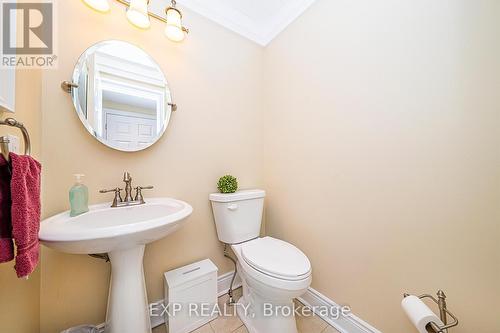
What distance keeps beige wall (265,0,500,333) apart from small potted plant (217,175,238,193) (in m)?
0.43

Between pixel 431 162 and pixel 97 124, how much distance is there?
5.16ft

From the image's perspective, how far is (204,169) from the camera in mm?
1265

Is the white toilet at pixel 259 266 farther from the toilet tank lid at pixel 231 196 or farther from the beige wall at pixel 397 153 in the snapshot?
the beige wall at pixel 397 153

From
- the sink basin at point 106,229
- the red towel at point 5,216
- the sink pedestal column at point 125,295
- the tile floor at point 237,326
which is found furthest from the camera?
the tile floor at point 237,326

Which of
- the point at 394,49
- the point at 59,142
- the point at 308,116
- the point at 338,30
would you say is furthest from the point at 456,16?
the point at 59,142

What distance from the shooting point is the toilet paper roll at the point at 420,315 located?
0.60 meters

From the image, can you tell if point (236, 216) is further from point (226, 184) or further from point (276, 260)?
point (276, 260)

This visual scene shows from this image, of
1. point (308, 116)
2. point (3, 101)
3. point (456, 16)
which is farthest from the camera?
point (308, 116)

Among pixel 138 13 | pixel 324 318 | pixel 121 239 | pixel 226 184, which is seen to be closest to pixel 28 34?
pixel 138 13

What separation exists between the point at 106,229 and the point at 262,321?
93 cm

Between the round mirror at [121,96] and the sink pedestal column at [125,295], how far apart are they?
1.85ft

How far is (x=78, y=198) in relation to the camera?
2.66 ft

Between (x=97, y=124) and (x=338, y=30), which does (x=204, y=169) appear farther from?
(x=338, y=30)

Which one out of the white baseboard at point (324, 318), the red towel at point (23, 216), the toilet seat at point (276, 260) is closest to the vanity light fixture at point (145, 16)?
→ the red towel at point (23, 216)
